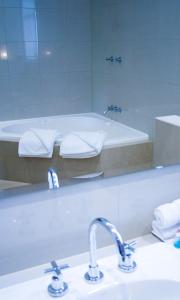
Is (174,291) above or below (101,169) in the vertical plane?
below

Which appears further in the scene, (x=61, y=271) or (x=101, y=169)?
(x=101, y=169)

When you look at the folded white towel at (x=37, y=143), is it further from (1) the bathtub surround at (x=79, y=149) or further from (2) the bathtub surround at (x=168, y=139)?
(2) the bathtub surround at (x=168, y=139)

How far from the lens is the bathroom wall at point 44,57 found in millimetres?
1088

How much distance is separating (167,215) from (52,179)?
1.50 feet

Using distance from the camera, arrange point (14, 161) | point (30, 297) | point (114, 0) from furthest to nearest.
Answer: point (114, 0) < point (14, 161) < point (30, 297)

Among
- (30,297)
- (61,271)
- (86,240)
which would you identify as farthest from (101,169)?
(30,297)

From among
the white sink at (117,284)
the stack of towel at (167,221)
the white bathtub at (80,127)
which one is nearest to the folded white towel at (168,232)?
the stack of towel at (167,221)

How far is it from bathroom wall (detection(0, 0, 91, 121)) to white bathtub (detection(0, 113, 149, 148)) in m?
0.03

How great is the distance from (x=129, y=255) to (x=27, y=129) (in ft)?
1.89

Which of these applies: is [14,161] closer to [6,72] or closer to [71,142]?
[71,142]

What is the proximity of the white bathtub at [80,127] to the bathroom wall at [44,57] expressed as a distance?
30 mm

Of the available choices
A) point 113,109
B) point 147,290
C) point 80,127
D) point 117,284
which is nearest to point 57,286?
point 117,284

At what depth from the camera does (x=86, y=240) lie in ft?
3.60

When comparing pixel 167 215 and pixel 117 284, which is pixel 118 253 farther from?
pixel 167 215
